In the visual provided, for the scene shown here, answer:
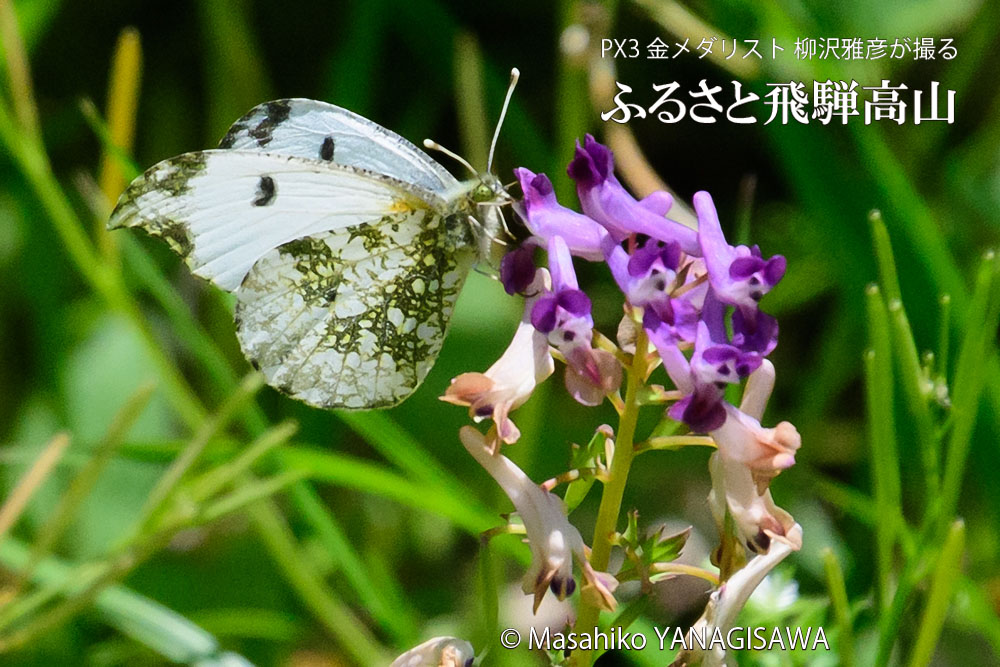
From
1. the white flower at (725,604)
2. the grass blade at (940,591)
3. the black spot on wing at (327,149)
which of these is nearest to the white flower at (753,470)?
the white flower at (725,604)

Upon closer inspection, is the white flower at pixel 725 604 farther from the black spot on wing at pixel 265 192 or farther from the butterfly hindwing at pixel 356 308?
the black spot on wing at pixel 265 192

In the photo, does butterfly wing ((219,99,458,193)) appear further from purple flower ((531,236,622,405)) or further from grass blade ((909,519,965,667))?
grass blade ((909,519,965,667))

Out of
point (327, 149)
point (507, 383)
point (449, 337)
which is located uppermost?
point (327, 149)

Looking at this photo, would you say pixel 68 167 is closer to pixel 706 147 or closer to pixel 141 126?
pixel 141 126

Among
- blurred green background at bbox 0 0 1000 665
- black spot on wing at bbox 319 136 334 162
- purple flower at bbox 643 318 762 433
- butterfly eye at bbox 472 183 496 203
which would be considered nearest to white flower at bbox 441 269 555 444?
purple flower at bbox 643 318 762 433

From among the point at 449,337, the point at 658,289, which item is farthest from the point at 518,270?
the point at 449,337

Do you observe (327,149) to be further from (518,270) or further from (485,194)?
(518,270)
